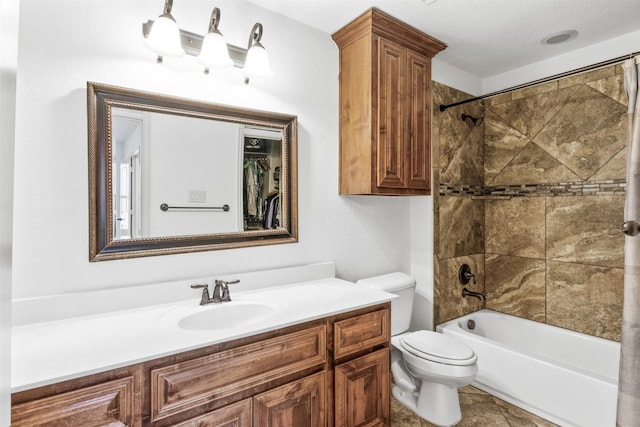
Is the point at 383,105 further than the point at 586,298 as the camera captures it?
No

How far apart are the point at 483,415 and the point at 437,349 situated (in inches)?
22.3

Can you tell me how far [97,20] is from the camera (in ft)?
4.71

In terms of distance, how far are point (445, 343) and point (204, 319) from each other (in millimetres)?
1410

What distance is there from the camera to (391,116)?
2.04 meters

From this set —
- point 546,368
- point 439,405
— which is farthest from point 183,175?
point 546,368

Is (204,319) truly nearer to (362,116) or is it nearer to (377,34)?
(362,116)

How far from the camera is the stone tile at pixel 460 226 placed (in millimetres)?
2596

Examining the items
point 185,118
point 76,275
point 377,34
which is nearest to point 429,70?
point 377,34

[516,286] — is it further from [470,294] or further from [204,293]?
[204,293]

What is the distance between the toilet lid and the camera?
1828 mm

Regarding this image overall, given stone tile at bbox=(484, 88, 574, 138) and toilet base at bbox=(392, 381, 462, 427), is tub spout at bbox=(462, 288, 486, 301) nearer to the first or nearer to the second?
toilet base at bbox=(392, 381, 462, 427)

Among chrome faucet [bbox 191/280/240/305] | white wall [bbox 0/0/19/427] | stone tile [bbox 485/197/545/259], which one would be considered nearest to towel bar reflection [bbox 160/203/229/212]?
chrome faucet [bbox 191/280/240/305]

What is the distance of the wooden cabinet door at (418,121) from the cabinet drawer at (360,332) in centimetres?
92

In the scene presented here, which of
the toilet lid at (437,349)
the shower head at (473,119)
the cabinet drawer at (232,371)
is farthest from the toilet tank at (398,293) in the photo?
the shower head at (473,119)
